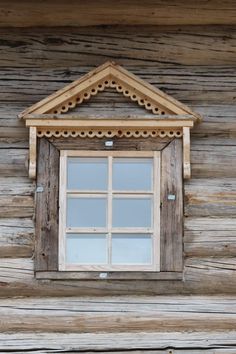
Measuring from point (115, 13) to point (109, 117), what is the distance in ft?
2.29

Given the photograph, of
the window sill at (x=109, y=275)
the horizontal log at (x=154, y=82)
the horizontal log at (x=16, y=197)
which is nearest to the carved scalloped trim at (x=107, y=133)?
the horizontal log at (x=154, y=82)

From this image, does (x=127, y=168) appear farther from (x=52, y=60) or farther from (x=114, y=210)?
(x=52, y=60)

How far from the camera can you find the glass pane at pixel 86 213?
594cm

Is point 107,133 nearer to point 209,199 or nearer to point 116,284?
point 209,199

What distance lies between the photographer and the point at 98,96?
603cm

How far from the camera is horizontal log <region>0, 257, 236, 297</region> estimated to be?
5.85 metres

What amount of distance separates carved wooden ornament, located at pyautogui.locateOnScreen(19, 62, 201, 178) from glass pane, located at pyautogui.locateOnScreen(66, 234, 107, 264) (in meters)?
0.50

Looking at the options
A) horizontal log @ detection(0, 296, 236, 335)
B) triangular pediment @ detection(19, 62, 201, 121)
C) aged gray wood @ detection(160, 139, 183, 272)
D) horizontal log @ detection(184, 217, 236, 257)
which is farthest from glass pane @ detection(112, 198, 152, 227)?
triangular pediment @ detection(19, 62, 201, 121)

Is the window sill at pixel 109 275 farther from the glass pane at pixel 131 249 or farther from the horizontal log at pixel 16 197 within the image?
the horizontal log at pixel 16 197

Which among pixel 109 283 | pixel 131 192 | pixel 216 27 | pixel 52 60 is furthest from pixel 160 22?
pixel 109 283

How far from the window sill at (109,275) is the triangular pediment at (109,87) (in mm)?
1005

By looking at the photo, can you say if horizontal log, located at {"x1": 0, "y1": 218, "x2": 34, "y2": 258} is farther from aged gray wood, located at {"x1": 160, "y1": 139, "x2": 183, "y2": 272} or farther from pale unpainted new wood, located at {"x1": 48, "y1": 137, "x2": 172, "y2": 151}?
aged gray wood, located at {"x1": 160, "y1": 139, "x2": 183, "y2": 272}

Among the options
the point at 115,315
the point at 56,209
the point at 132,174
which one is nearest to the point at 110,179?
the point at 132,174

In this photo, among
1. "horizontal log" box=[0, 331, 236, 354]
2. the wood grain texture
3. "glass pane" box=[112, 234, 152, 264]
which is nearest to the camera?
"horizontal log" box=[0, 331, 236, 354]
